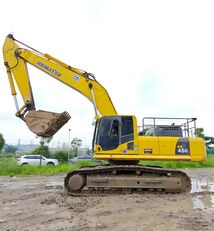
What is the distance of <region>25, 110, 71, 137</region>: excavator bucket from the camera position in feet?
38.8

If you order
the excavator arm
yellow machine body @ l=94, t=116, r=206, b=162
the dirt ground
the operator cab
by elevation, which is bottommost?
the dirt ground

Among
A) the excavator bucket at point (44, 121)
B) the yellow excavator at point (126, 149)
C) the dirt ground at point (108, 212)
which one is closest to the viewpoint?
the dirt ground at point (108, 212)

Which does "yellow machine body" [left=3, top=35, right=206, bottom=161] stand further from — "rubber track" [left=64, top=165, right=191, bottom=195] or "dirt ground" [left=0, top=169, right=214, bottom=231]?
"dirt ground" [left=0, top=169, right=214, bottom=231]

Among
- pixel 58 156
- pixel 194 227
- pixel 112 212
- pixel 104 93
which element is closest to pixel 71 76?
pixel 104 93

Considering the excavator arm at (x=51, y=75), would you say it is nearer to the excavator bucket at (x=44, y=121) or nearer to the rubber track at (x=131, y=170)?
the excavator bucket at (x=44, y=121)

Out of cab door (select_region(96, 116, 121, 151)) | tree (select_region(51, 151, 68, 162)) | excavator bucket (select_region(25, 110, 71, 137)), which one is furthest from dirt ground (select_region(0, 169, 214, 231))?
tree (select_region(51, 151, 68, 162))

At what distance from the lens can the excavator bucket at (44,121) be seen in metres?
11.8

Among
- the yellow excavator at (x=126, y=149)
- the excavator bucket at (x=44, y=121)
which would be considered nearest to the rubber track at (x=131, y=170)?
the yellow excavator at (x=126, y=149)

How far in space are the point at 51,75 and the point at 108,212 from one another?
6.41 meters

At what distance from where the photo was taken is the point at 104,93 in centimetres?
1248

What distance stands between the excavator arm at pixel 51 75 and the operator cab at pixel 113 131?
77cm

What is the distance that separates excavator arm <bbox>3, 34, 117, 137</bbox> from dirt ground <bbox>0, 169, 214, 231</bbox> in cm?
255

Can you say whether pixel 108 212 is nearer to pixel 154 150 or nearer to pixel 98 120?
pixel 154 150

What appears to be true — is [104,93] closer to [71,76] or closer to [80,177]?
[71,76]
